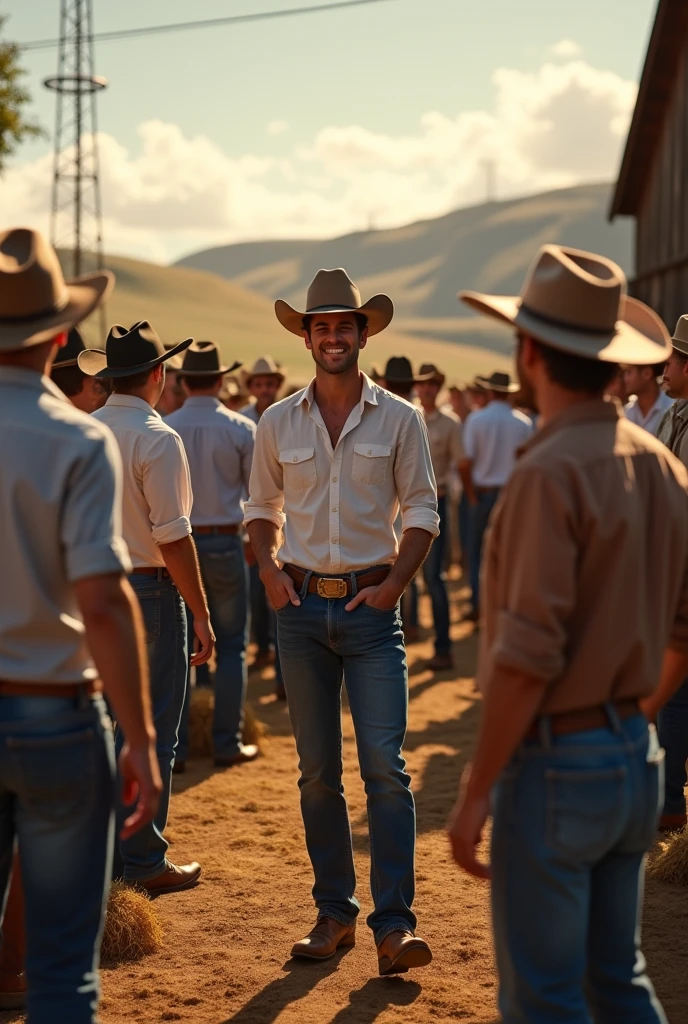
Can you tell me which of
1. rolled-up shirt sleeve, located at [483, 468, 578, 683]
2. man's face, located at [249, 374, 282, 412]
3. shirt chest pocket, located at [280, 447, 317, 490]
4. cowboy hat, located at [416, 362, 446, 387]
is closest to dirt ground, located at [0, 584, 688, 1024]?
shirt chest pocket, located at [280, 447, 317, 490]

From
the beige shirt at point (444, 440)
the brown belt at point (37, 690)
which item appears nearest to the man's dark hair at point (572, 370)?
the brown belt at point (37, 690)

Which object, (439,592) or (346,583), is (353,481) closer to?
(346,583)

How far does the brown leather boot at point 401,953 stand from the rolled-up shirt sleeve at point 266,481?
64.9 inches

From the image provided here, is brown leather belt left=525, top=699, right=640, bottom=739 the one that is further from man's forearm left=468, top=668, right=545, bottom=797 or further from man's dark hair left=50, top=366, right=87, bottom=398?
man's dark hair left=50, top=366, right=87, bottom=398

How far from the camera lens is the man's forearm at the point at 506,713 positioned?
112 inches

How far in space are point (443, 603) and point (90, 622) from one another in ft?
27.9

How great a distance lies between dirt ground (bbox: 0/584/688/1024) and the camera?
15.5ft

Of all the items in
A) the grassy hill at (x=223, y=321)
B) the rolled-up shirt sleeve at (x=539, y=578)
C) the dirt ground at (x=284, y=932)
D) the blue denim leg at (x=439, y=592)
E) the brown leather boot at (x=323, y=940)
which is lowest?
the dirt ground at (x=284, y=932)

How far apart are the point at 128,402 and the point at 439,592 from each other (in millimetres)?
6245

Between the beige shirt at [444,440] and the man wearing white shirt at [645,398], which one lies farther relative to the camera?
the beige shirt at [444,440]

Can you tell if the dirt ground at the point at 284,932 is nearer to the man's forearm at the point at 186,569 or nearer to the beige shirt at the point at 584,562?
the man's forearm at the point at 186,569

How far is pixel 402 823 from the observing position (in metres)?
4.90

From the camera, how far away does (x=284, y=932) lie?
5.49 m

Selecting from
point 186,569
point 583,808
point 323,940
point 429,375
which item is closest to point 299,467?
point 186,569
